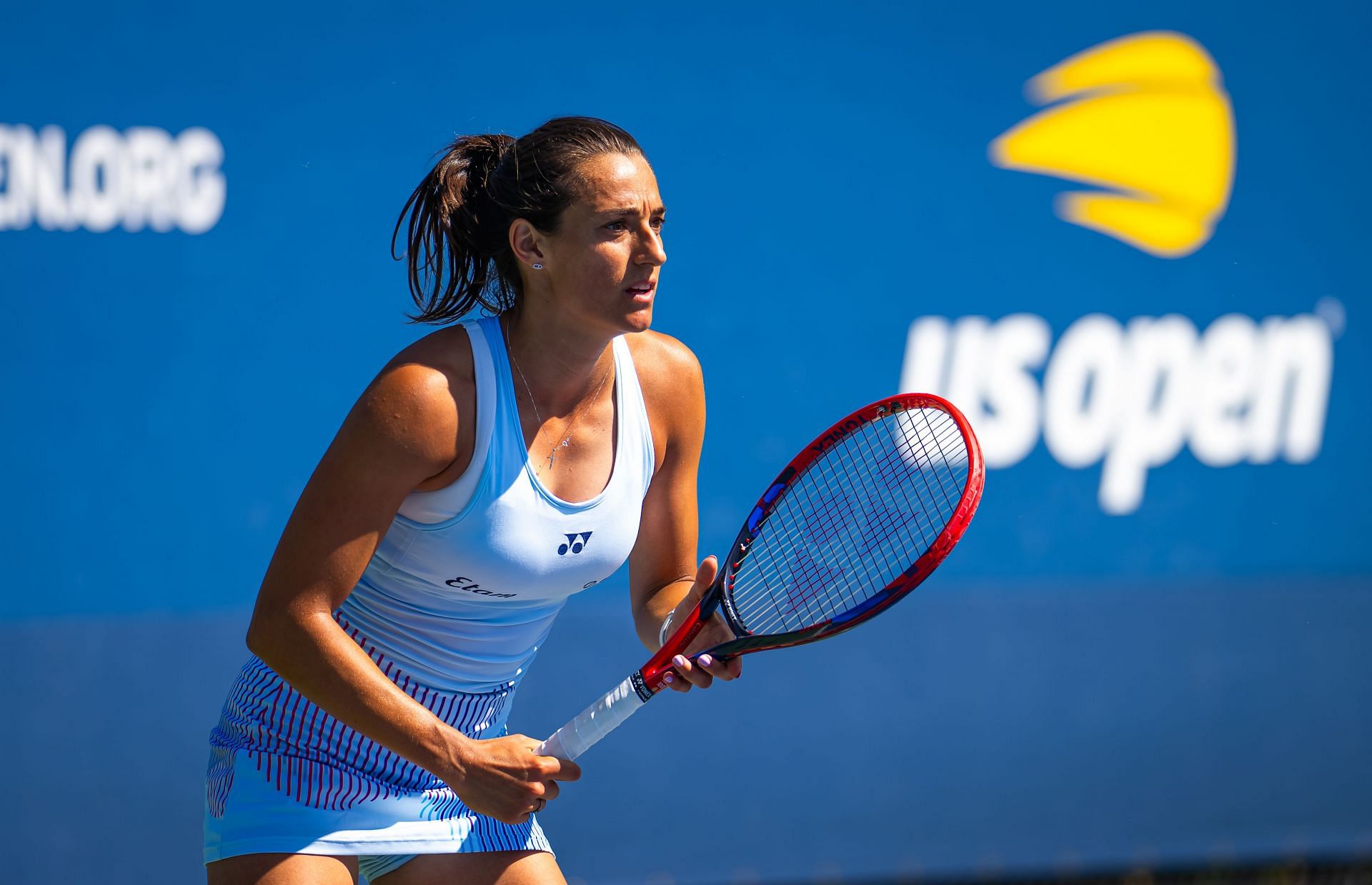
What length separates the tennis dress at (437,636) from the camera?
211 centimetres

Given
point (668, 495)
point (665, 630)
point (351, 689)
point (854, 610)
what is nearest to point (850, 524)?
point (668, 495)

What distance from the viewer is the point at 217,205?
3.79m

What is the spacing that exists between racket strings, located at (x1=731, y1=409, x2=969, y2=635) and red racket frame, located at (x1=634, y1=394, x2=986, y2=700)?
0.20 ft

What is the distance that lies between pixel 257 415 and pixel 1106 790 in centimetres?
267

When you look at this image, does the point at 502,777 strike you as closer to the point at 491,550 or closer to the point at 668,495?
the point at 491,550

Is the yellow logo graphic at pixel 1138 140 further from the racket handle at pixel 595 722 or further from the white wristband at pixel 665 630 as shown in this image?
the racket handle at pixel 595 722

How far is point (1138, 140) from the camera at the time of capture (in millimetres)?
4312

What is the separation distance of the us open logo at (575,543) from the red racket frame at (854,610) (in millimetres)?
194

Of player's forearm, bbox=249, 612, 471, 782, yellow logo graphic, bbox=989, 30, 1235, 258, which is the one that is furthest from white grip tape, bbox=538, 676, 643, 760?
yellow logo graphic, bbox=989, 30, 1235, 258

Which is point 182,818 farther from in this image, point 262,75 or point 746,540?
point 746,540

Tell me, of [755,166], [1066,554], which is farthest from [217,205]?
[1066,554]

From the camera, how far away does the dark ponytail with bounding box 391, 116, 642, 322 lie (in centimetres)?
217

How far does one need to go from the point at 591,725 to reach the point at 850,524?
150 cm

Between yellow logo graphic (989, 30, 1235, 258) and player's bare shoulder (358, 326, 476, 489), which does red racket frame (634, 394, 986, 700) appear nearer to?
player's bare shoulder (358, 326, 476, 489)
